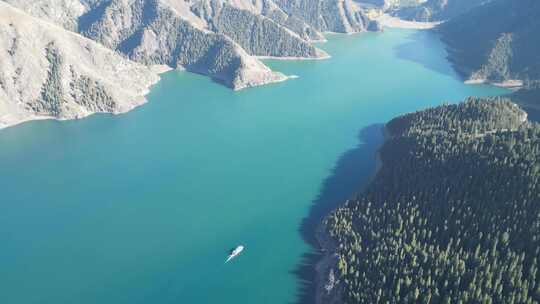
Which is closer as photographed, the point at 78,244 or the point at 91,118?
the point at 78,244

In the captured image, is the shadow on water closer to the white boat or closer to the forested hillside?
the forested hillside

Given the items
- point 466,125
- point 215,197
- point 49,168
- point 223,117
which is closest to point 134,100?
point 223,117

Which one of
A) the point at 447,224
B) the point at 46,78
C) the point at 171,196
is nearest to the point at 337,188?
the point at 447,224

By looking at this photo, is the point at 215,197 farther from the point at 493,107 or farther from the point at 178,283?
the point at 493,107

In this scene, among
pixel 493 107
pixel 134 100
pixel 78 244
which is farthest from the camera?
pixel 134 100

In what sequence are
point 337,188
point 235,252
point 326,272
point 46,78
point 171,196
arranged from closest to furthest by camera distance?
1. point 326,272
2. point 235,252
3. point 171,196
4. point 337,188
5. point 46,78

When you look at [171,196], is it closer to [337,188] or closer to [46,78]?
[337,188]
